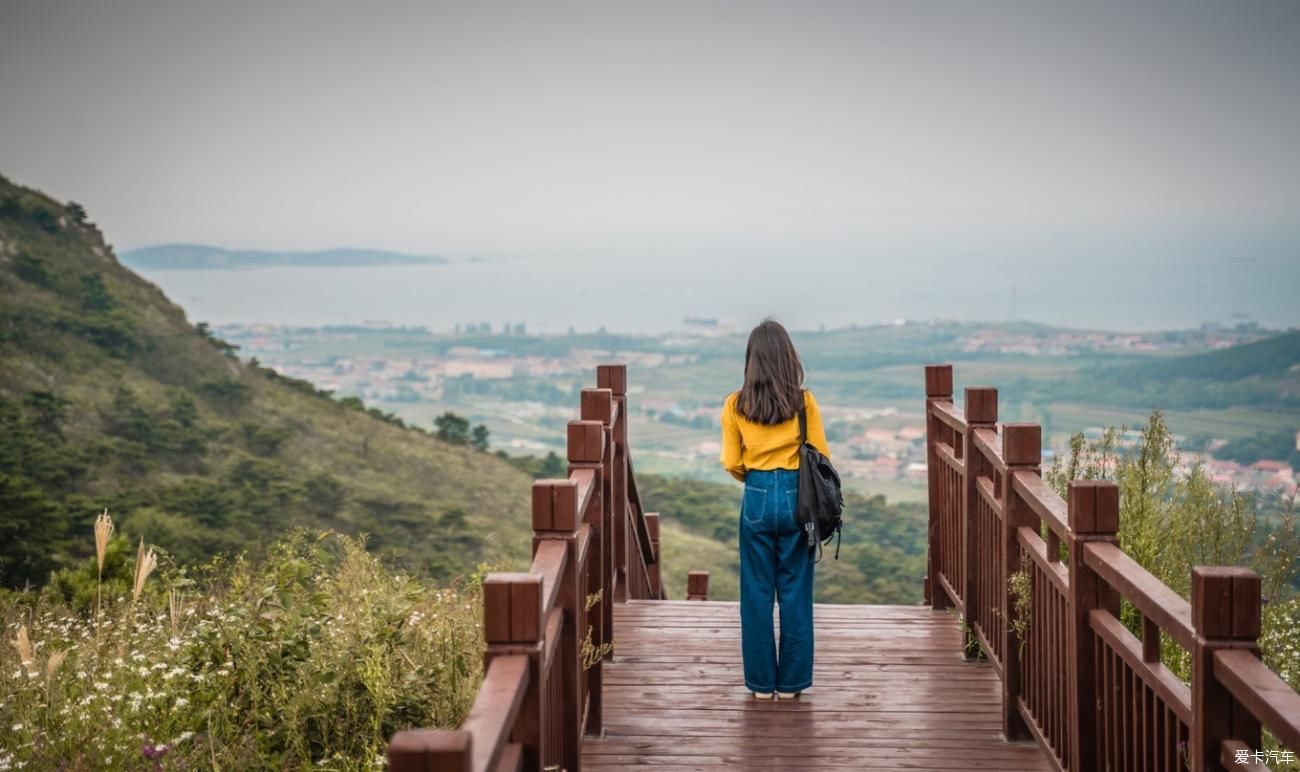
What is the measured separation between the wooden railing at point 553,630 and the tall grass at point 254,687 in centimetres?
71

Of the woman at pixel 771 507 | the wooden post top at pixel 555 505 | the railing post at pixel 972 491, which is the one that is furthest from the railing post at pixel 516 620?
the railing post at pixel 972 491

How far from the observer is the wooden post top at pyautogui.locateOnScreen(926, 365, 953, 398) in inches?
287

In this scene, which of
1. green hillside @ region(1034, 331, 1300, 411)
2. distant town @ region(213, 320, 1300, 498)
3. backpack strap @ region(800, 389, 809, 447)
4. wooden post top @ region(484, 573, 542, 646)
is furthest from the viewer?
distant town @ region(213, 320, 1300, 498)

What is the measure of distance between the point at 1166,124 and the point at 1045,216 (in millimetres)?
15287

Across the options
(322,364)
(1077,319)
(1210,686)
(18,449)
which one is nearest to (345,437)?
(18,449)

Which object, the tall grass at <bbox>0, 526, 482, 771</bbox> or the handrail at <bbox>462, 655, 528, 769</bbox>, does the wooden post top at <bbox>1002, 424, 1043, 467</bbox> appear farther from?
the handrail at <bbox>462, 655, 528, 769</bbox>

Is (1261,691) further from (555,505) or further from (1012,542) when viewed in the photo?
(1012,542)

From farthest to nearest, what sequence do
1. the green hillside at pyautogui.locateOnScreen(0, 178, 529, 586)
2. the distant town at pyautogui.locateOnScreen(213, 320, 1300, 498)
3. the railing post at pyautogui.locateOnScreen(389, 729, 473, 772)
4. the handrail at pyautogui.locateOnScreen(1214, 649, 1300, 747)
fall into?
the distant town at pyautogui.locateOnScreen(213, 320, 1300, 498), the green hillside at pyautogui.locateOnScreen(0, 178, 529, 586), the handrail at pyautogui.locateOnScreen(1214, 649, 1300, 747), the railing post at pyautogui.locateOnScreen(389, 729, 473, 772)

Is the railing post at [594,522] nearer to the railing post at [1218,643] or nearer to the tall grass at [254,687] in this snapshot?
the tall grass at [254,687]

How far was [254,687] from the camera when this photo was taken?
17.1ft

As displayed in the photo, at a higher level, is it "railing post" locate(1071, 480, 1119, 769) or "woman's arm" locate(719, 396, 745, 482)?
"woman's arm" locate(719, 396, 745, 482)

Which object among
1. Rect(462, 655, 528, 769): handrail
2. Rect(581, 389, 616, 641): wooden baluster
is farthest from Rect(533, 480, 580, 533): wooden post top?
Rect(581, 389, 616, 641): wooden baluster

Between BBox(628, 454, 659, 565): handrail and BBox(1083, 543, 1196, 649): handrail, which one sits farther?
BBox(628, 454, 659, 565): handrail

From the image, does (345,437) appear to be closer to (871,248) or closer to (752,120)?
(752,120)
